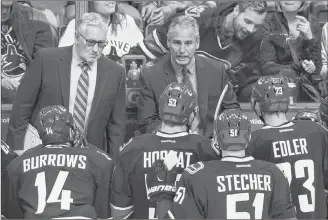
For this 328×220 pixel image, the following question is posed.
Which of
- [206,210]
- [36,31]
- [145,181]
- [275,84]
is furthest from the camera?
[36,31]

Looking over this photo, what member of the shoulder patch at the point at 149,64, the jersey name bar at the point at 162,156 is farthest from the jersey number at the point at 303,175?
the shoulder patch at the point at 149,64

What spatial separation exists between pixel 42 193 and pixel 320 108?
229 centimetres

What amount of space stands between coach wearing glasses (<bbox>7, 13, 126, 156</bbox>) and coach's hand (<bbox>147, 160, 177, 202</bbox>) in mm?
996

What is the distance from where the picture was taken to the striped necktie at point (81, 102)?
252 inches

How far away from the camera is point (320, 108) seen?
6.64 m

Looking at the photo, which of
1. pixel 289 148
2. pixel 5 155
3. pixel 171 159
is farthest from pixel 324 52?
pixel 5 155

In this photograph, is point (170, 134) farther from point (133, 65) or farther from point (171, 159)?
point (133, 65)

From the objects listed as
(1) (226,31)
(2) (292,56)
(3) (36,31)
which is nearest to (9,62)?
(3) (36,31)

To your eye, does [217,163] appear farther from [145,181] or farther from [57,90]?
[57,90]

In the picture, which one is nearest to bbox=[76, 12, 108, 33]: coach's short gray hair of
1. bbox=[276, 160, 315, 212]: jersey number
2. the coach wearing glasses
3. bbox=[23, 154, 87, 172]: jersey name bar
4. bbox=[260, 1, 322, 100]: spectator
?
the coach wearing glasses

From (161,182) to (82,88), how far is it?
1257mm

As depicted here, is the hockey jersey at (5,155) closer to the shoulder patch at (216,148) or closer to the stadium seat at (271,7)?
the shoulder patch at (216,148)

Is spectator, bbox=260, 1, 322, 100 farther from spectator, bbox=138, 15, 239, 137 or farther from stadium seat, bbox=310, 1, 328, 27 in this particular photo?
spectator, bbox=138, 15, 239, 137

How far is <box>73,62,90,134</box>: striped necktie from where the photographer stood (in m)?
6.40
